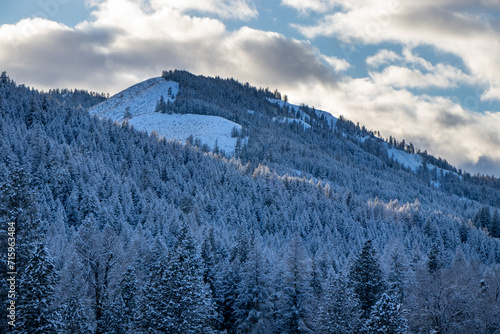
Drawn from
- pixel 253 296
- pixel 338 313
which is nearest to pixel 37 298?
pixel 338 313

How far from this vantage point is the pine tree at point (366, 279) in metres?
39.5

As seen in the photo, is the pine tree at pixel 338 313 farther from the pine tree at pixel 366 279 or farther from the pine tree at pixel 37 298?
the pine tree at pixel 37 298

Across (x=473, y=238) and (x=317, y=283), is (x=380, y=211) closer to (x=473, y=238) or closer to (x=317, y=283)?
(x=473, y=238)

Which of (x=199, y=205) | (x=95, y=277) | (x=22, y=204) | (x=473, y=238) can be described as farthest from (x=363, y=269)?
(x=473, y=238)

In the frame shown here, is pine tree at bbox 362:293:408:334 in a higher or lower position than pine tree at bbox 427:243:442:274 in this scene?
lower

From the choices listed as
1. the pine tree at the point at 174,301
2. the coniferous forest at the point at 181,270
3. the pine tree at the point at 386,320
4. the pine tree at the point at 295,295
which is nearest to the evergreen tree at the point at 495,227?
the coniferous forest at the point at 181,270

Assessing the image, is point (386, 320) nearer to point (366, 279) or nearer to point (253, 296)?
point (366, 279)

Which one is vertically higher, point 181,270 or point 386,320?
point 386,320

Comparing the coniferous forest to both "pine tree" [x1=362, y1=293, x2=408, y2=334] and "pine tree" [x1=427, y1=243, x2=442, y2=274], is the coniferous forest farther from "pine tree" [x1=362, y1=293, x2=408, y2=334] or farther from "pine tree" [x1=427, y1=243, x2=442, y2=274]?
"pine tree" [x1=427, y1=243, x2=442, y2=274]

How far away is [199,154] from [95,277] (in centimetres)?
13627

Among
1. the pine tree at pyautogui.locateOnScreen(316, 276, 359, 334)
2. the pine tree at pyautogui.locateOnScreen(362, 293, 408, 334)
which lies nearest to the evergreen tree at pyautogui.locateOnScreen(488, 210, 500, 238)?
the pine tree at pyautogui.locateOnScreen(316, 276, 359, 334)

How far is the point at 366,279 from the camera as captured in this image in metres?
40.2

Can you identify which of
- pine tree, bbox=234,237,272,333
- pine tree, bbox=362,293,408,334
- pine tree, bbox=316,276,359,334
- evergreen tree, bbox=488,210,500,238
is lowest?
pine tree, bbox=234,237,272,333

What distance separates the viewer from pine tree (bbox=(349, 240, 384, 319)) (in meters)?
A: 39.5
